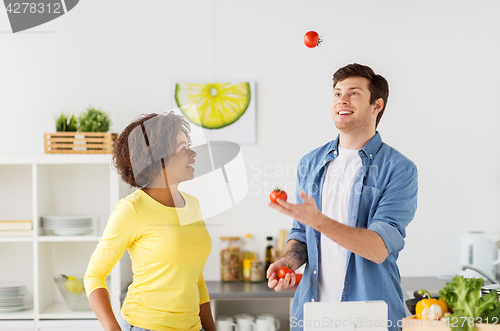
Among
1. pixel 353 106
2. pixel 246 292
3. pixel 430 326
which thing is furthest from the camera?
pixel 246 292

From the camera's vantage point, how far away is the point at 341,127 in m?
1.44

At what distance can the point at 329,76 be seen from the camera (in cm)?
254

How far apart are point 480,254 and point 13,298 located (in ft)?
7.81

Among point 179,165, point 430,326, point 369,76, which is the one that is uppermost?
point 369,76

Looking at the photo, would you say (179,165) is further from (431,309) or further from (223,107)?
(223,107)

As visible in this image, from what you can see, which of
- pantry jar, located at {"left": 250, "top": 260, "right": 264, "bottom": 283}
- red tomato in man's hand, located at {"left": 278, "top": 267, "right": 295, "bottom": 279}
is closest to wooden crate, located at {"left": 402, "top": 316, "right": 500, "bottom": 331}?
red tomato in man's hand, located at {"left": 278, "top": 267, "right": 295, "bottom": 279}

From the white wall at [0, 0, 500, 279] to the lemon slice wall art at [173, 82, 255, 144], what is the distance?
0.18 feet

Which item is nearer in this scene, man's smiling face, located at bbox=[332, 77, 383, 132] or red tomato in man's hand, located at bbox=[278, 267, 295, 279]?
red tomato in man's hand, located at bbox=[278, 267, 295, 279]

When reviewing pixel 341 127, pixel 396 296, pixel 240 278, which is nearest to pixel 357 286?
pixel 396 296

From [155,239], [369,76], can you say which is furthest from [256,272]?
[369,76]

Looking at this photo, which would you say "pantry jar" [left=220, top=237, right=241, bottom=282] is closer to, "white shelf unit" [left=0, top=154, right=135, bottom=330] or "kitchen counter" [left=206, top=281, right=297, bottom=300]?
"kitchen counter" [left=206, top=281, right=297, bottom=300]

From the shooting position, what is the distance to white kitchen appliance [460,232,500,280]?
235 centimetres

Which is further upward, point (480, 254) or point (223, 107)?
point (223, 107)

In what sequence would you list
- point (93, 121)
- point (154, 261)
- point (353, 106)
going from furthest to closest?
point (93, 121) < point (353, 106) < point (154, 261)
